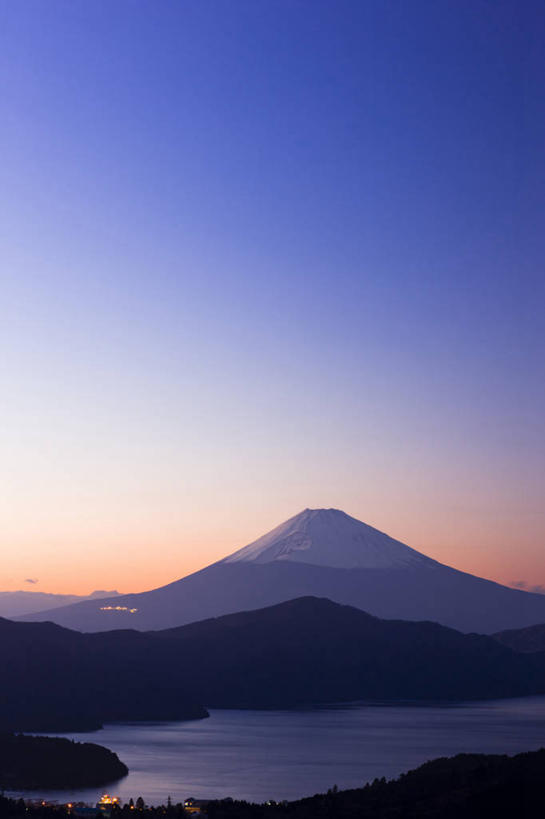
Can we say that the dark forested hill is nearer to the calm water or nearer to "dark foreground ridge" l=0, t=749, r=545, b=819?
"dark foreground ridge" l=0, t=749, r=545, b=819

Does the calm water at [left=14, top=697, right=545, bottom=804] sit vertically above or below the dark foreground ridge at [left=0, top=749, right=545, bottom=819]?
below

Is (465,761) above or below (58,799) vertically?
above

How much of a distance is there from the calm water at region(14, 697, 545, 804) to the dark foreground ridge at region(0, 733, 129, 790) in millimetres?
3340

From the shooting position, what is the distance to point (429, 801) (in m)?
67.4

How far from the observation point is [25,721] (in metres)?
192

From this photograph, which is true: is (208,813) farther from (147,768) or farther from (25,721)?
(25,721)

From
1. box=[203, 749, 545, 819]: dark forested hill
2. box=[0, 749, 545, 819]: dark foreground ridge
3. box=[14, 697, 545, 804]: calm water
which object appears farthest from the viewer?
box=[14, 697, 545, 804]: calm water

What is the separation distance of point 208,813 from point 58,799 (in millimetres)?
30647

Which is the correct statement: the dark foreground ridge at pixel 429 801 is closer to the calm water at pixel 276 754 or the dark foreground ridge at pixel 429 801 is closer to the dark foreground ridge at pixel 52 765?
the calm water at pixel 276 754

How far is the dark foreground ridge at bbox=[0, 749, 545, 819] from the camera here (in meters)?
62.3

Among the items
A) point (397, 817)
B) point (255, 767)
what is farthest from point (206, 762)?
point (397, 817)

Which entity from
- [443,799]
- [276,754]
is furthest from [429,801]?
[276,754]

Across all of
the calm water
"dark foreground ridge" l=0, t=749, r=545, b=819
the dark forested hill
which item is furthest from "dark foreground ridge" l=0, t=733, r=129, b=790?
the dark forested hill

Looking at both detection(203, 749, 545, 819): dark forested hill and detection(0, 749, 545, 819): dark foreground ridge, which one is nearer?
detection(203, 749, 545, 819): dark forested hill
